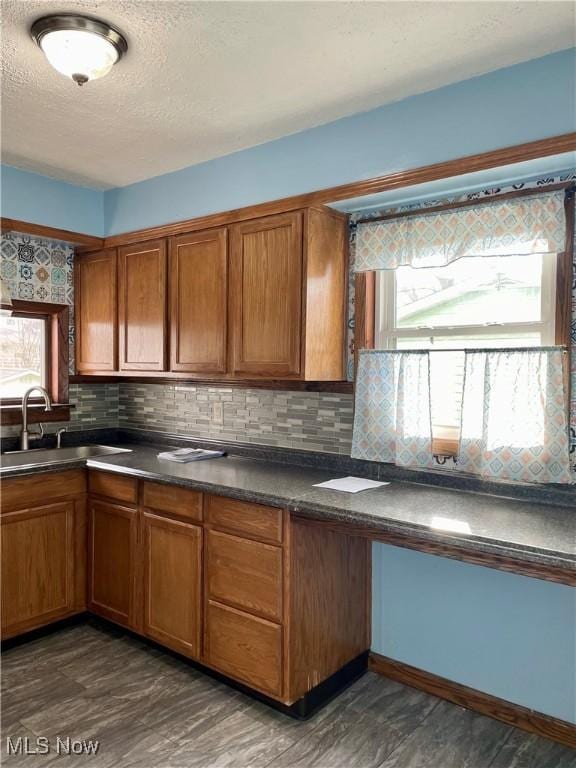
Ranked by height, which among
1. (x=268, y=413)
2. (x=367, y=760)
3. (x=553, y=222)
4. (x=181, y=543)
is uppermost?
(x=553, y=222)

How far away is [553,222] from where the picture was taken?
219cm

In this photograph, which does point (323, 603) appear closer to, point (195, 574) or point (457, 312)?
point (195, 574)

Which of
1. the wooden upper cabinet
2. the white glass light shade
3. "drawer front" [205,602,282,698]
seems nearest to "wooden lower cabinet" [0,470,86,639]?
the wooden upper cabinet

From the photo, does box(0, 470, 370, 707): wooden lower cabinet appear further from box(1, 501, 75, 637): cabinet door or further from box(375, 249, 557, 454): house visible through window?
box(375, 249, 557, 454): house visible through window

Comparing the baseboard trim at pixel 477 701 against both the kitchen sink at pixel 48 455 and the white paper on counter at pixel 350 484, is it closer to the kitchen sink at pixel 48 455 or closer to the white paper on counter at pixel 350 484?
the white paper on counter at pixel 350 484

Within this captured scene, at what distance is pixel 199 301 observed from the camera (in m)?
3.04

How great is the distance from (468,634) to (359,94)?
7.47ft

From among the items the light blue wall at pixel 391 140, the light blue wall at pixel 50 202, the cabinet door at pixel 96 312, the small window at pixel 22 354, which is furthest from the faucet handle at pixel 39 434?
the light blue wall at pixel 391 140

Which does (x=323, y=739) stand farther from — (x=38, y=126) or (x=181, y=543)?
(x=38, y=126)

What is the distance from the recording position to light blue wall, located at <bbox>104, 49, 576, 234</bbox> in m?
2.06

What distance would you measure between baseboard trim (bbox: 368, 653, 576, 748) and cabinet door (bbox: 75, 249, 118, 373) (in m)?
2.24

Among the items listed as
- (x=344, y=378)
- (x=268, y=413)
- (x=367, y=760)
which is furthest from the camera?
(x=268, y=413)

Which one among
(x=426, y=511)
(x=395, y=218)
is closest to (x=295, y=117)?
(x=395, y=218)

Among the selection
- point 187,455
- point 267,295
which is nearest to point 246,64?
point 267,295
